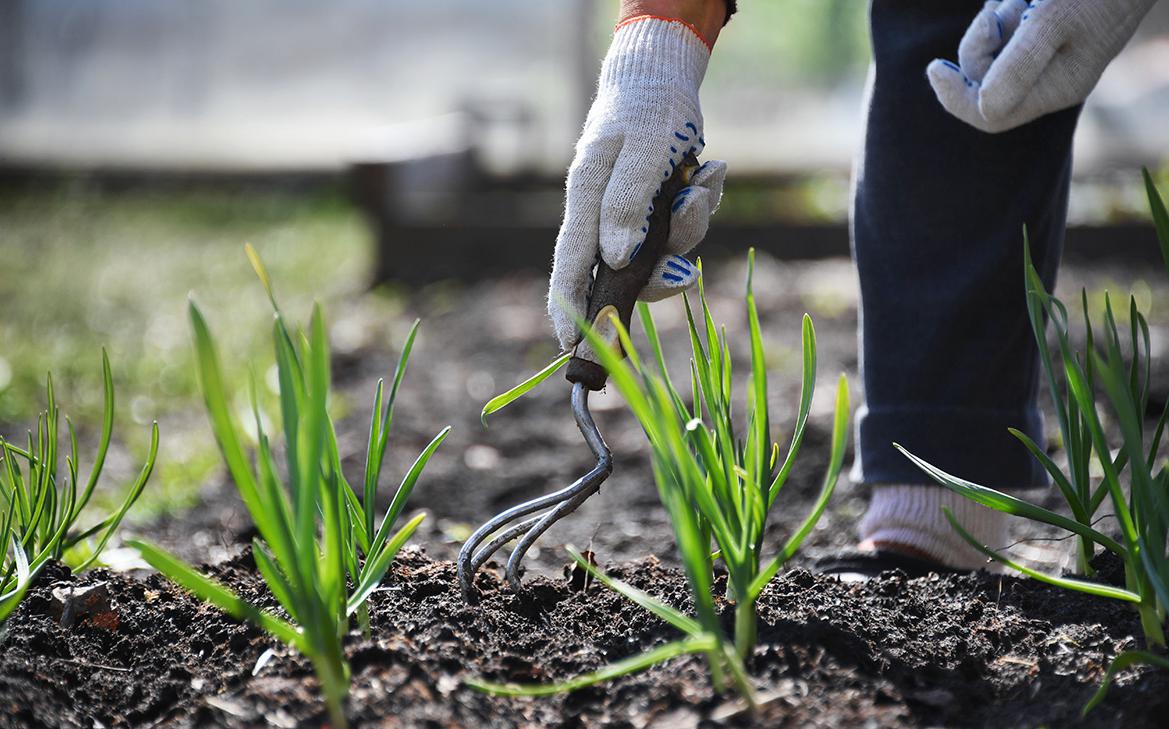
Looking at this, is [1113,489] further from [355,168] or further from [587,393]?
[355,168]

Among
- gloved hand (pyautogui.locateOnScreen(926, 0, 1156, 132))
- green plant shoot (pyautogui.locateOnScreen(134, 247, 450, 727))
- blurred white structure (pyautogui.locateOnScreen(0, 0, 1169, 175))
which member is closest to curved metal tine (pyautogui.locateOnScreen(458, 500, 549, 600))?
green plant shoot (pyautogui.locateOnScreen(134, 247, 450, 727))

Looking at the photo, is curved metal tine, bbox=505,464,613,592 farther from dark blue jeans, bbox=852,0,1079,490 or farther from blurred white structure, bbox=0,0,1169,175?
blurred white structure, bbox=0,0,1169,175

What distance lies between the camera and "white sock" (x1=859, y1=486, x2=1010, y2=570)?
1743 mm

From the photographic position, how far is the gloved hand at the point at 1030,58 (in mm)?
1500

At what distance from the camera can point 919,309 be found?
1.81m

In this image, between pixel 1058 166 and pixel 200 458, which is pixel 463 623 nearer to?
pixel 1058 166

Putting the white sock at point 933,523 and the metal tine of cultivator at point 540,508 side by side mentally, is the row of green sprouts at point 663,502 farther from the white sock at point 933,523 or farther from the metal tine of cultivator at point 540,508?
the white sock at point 933,523

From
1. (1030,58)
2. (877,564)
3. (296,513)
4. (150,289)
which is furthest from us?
(150,289)

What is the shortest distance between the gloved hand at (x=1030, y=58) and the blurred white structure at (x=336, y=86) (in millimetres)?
4945

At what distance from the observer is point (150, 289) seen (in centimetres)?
460

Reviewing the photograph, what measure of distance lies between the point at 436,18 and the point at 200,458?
5.03 meters

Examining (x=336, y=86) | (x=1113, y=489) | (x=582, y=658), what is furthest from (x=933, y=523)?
(x=336, y=86)

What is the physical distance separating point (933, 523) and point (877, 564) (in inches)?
5.1

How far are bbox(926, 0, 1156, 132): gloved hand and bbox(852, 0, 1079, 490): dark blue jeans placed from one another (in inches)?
6.3
